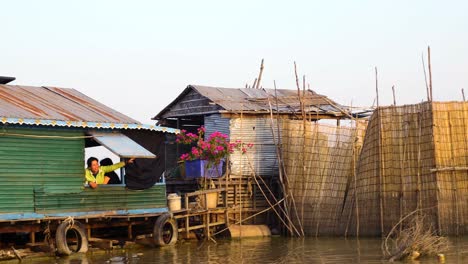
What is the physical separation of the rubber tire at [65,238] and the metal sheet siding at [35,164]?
0.76m

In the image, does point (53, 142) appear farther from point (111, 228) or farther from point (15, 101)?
point (111, 228)

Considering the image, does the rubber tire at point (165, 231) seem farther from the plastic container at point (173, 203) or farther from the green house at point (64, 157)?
the plastic container at point (173, 203)

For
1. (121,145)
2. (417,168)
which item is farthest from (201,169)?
(417,168)

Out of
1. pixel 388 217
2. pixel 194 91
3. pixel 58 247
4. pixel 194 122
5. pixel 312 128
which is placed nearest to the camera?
pixel 58 247

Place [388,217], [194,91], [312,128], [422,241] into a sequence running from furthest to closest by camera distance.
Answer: [194,91]
[312,128]
[388,217]
[422,241]

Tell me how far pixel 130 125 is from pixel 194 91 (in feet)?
22.5

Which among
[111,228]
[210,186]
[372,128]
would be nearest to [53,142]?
[111,228]

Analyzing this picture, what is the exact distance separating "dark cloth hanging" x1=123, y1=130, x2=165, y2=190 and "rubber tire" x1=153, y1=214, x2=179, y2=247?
0.81 m

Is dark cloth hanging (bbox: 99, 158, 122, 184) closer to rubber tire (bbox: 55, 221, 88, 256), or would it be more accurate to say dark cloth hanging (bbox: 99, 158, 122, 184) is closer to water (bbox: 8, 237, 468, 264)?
water (bbox: 8, 237, 468, 264)

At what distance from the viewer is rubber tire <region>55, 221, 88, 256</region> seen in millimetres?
16141

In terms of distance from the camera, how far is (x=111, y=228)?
1902cm

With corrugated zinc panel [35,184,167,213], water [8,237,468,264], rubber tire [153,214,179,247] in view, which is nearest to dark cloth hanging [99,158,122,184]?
corrugated zinc panel [35,184,167,213]

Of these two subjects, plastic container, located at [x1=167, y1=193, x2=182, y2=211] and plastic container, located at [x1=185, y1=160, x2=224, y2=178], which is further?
plastic container, located at [x1=185, y1=160, x2=224, y2=178]

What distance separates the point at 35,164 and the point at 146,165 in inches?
106
